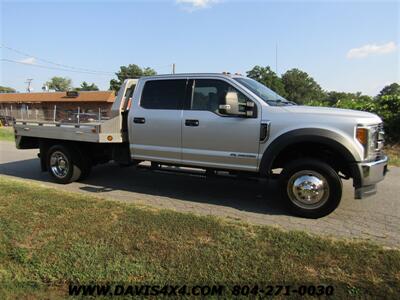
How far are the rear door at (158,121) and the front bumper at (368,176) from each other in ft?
8.99

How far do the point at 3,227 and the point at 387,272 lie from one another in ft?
14.1

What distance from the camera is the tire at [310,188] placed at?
5148 mm

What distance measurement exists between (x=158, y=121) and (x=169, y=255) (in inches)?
115

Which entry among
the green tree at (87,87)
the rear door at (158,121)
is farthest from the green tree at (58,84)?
the rear door at (158,121)

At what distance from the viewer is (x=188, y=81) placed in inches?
246

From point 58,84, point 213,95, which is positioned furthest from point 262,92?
point 58,84

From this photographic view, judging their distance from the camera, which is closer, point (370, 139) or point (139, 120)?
point (370, 139)

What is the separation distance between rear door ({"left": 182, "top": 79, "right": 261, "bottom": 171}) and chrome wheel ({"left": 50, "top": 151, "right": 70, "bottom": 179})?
109 inches

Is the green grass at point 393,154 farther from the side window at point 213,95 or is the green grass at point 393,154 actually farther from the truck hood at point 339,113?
the side window at point 213,95

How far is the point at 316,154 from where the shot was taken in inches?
218

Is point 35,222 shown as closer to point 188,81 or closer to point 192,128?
point 192,128

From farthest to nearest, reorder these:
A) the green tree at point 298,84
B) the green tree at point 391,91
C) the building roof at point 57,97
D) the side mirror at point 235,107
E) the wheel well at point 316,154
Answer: the green tree at point 298,84
the building roof at point 57,97
the green tree at point 391,91
the side mirror at point 235,107
the wheel well at point 316,154

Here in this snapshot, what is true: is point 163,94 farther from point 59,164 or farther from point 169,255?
point 169,255

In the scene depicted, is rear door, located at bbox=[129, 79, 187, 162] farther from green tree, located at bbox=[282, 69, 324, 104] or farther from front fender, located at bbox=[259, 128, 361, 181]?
green tree, located at bbox=[282, 69, 324, 104]
